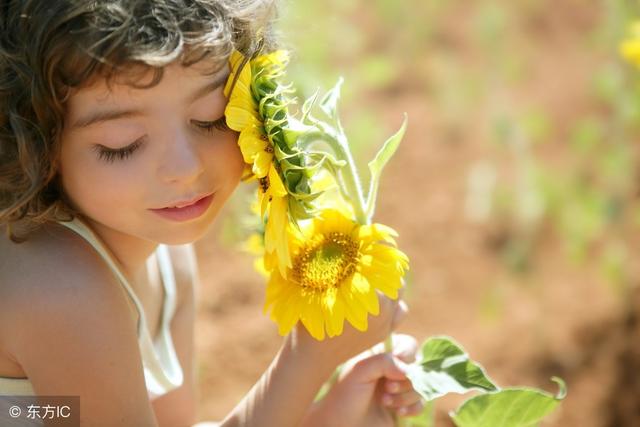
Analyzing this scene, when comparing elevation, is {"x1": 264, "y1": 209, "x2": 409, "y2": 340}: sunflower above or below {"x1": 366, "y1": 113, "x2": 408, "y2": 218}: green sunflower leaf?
below

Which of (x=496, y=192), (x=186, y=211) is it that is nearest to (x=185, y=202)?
(x=186, y=211)

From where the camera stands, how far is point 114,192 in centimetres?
103

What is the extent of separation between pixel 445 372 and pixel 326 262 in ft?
0.65

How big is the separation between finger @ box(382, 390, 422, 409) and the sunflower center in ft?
0.76

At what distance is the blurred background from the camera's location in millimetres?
1999

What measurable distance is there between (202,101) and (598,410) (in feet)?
3.95

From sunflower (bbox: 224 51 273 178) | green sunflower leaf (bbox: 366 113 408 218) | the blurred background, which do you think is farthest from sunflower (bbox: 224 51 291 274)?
the blurred background

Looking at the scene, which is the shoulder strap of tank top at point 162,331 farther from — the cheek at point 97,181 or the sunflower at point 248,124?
the sunflower at point 248,124

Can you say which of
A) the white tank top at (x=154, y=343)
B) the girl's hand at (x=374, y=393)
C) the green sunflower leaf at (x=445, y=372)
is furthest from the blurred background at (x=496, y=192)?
the green sunflower leaf at (x=445, y=372)

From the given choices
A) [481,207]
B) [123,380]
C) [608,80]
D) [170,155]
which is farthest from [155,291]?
[608,80]

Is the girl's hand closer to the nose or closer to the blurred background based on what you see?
the nose

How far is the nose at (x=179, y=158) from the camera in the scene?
3.28ft

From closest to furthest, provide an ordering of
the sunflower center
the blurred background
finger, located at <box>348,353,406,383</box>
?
the sunflower center
finger, located at <box>348,353,406,383</box>
the blurred background

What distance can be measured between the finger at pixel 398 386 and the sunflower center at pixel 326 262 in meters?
0.21
